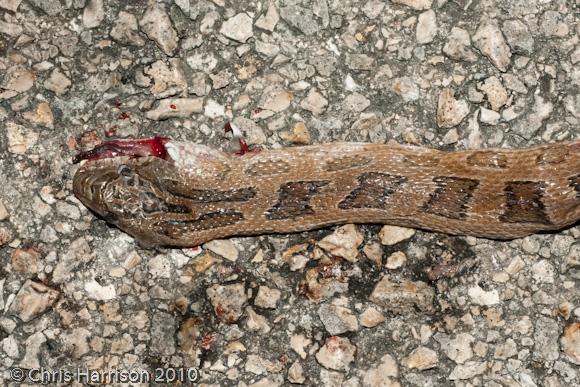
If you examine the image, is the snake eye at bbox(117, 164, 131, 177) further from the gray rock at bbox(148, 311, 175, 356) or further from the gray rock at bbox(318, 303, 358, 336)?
the gray rock at bbox(318, 303, 358, 336)

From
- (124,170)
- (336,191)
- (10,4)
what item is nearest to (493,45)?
(336,191)

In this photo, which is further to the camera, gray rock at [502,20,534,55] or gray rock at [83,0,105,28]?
gray rock at [83,0,105,28]

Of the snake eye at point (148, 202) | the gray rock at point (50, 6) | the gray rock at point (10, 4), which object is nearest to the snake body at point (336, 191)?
the snake eye at point (148, 202)

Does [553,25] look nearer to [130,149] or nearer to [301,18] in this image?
[301,18]

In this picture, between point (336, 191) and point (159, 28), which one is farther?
point (159, 28)

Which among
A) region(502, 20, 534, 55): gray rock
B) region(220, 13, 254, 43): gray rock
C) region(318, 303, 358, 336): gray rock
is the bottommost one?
region(318, 303, 358, 336): gray rock

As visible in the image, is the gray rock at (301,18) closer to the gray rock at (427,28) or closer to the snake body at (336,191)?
the gray rock at (427,28)

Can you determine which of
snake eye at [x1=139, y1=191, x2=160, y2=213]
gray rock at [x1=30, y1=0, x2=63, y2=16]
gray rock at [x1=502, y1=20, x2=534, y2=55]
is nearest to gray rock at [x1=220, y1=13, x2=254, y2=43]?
gray rock at [x1=30, y1=0, x2=63, y2=16]
